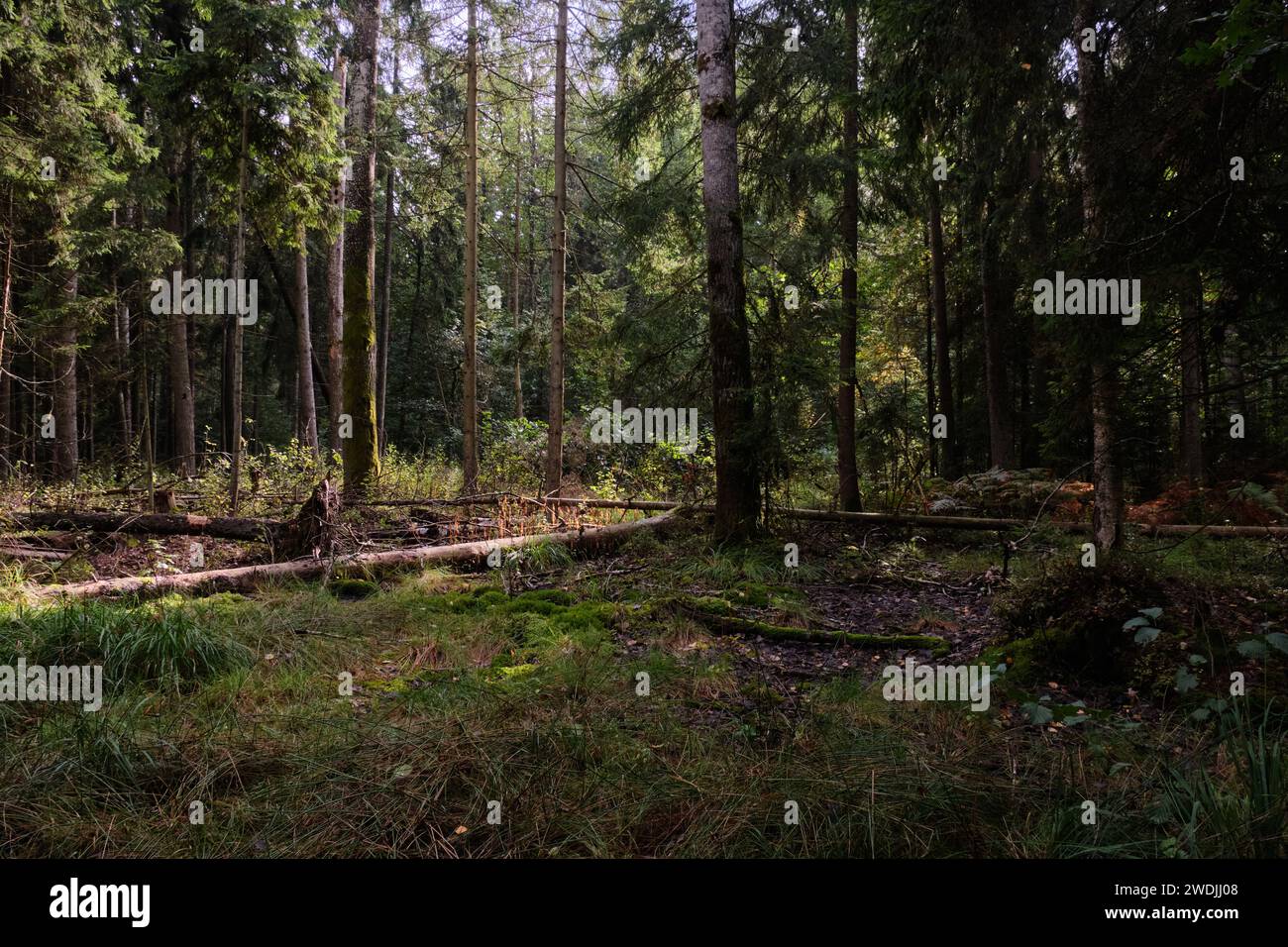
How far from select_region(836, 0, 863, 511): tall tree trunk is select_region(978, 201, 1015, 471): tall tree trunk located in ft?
10.8

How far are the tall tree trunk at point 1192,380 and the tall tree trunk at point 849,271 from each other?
407 cm

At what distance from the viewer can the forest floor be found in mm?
2385

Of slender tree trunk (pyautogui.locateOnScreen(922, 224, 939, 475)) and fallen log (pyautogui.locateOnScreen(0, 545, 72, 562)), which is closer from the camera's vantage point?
fallen log (pyautogui.locateOnScreen(0, 545, 72, 562))

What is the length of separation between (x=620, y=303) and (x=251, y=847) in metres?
11.9

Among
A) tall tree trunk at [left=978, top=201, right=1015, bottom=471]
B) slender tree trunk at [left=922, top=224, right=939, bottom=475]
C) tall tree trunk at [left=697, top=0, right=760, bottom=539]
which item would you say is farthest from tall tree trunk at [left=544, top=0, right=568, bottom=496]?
slender tree trunk at [left=922, top=224, right=939, bottom=475]

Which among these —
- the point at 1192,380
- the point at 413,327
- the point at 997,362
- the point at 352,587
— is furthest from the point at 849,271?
the point at 413,327

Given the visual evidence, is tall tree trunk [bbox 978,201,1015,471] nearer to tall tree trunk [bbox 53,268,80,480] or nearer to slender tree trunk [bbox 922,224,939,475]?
slender tree trunk [bbox 922,224,939,475]

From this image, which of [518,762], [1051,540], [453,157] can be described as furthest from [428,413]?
[518,762]

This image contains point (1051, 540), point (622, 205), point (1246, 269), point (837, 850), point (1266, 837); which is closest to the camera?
point (1266, 837)

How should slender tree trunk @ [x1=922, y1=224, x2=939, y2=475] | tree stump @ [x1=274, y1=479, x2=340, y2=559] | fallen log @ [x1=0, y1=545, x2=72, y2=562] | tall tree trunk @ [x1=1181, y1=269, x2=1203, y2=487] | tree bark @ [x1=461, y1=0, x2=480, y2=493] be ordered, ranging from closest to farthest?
tall tree trunk @ [x1=1181, y1=269, x2=1203, y2=487] → fallen log @ [x1=0, y1=545, x2=72, y2=562] → tree stump @ [x1=274, y1=479, x2=340, y2=559] → tree bark @ [x1=461, y1=0, x2=480, y2=493] → slender tree trunk @ [x1=922, y1=224, x2=939, y2=475]

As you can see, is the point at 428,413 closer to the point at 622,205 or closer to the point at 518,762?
the point at 622,205

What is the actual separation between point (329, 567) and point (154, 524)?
8.88 ft

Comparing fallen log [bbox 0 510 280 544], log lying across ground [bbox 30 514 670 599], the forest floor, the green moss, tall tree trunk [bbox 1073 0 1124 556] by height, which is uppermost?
tall tree trunk [bbox 1073 0 1124 556]

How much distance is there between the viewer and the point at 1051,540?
7527 millimetres
